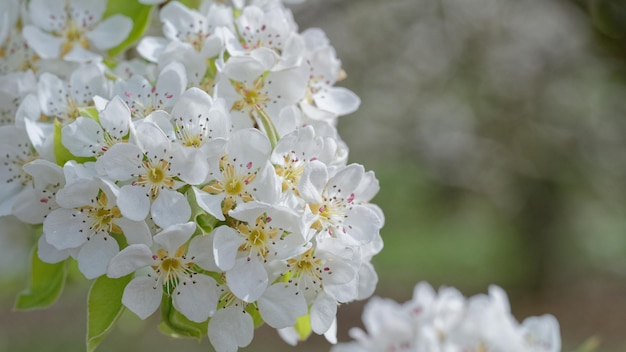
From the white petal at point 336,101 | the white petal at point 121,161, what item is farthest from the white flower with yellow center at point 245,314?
→ the white petal at point 336,101

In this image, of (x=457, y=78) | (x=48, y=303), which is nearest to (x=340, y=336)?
(x=457, y=78)

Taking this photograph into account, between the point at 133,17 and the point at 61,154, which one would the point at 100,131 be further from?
the point at 133,17

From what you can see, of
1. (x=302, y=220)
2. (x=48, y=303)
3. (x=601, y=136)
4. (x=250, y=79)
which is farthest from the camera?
(x=601, y=136)

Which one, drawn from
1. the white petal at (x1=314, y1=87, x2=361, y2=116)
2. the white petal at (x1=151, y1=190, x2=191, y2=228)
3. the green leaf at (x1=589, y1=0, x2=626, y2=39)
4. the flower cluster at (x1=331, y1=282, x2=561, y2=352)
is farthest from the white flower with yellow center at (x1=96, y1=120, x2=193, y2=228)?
the green leaf at (x1=589, y1=0, x2=626, y2=39)

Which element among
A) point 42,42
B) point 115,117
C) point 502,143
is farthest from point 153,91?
point 502,143

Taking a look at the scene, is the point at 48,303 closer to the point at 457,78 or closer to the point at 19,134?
the point at 19,134

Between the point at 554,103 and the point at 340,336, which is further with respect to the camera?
the point at 340,336

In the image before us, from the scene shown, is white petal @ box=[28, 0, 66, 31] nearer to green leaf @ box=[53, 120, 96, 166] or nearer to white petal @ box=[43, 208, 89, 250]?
green leaf @ box=[53, 120, 96, 166]
